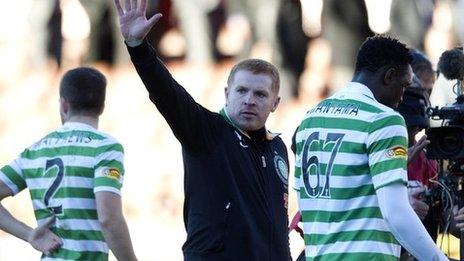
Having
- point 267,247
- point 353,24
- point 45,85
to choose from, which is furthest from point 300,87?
point 267,247

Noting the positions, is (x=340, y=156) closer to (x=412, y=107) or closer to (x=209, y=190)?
(x=209, y=190)

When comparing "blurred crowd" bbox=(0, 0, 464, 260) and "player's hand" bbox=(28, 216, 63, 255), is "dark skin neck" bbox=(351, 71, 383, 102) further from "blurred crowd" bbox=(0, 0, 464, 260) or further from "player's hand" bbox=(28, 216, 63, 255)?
"blurred crowd" bbox=(0, 0, 464, 260)

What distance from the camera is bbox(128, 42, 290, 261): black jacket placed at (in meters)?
6.78

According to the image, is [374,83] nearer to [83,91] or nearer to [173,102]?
[173,102]

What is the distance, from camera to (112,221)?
720cm

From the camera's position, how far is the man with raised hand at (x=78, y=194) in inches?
285

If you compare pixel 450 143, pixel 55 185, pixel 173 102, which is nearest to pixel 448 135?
pixel 450 143

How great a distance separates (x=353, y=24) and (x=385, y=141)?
9.35 meters

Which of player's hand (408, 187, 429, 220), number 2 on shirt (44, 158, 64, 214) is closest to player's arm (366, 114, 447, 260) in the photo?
player's hand (408, 187, 429, 220)

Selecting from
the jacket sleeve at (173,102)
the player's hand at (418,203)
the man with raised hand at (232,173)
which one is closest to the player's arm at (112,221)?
the man with raised hand at (232,173)

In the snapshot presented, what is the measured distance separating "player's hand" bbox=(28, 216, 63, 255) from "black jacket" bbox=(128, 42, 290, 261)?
2.42 ft

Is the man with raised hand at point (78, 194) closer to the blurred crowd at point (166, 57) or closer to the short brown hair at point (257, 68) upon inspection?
the short brown hair at point (257, 68)

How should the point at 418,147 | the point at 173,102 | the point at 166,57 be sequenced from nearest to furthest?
the point at 173,102, the point at 418,147, the point at 166,57

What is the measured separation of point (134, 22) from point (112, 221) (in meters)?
1.26
